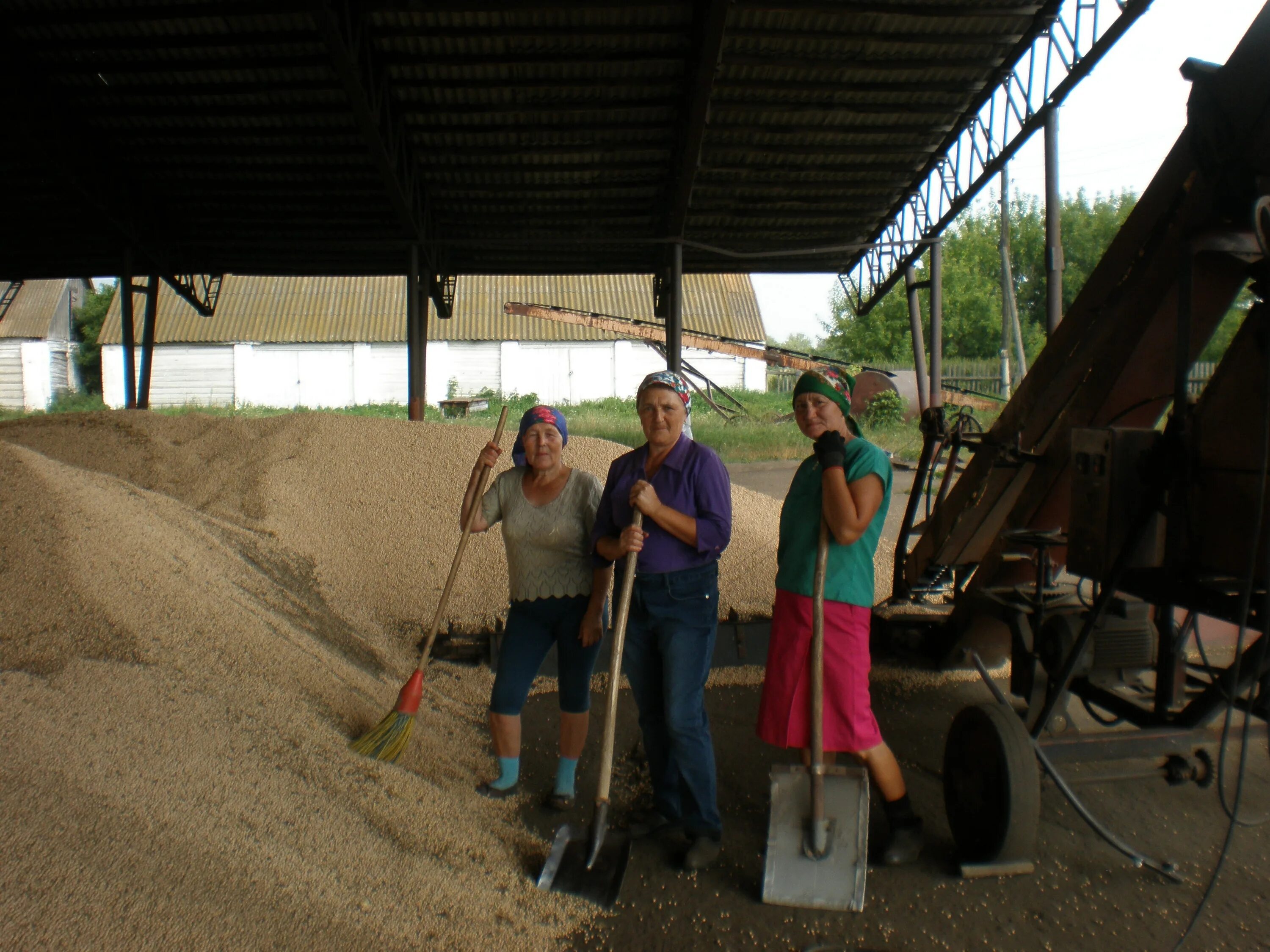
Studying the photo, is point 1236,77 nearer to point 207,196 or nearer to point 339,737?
point 339,737

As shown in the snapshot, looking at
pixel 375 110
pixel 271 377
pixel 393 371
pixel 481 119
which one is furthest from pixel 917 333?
pixel 271 377

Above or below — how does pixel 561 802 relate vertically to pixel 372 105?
below

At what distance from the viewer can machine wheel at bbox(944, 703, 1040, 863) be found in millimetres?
2838

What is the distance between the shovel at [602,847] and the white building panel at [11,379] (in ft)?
94.5

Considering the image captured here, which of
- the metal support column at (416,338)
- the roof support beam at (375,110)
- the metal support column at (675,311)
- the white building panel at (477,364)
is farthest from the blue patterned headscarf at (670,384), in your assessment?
the white building panel at (477,364)

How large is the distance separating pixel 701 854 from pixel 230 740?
5.40 feet

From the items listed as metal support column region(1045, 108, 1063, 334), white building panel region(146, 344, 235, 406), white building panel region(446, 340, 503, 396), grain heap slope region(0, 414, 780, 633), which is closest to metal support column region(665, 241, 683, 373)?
grain heap slope region(0, 414, 780, 633)

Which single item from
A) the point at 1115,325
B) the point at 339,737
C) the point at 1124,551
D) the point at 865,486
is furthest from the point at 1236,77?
the point at 339,737

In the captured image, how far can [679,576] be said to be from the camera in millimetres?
2980

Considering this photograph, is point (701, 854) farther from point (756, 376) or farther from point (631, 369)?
point (756, 376)

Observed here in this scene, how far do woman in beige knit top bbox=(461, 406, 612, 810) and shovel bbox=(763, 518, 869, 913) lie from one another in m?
0.91

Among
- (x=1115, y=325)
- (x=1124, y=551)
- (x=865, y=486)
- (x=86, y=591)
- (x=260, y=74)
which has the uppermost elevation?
(x=260, y=74)

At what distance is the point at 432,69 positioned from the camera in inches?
335

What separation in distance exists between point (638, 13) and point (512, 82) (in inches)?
56.4
